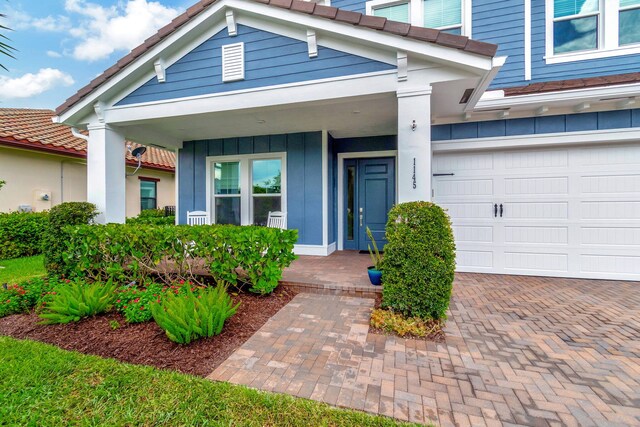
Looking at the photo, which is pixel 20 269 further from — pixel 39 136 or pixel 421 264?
pixel 421 264

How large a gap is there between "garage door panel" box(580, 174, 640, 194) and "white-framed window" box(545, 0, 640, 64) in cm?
206

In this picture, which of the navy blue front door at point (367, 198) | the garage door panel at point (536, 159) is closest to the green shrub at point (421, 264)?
the garage door panel at point (536, 159)

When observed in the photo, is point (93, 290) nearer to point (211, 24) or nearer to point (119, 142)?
point (119, 142)

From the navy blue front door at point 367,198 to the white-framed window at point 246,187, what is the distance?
1654 millimetres

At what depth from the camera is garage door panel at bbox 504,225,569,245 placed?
505 cm

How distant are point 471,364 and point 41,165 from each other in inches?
440

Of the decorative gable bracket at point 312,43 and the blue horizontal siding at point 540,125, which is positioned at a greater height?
the decorative gable bracket at point 312,43

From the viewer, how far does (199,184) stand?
736cm

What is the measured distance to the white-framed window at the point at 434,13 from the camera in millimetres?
5418

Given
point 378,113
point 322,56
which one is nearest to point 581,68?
point 378,113

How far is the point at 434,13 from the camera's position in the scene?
5.59 metres

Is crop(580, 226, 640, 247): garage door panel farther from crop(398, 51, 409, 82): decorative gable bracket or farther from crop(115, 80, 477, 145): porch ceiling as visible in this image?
crop(398, 51, 409, 82): decorative gable bracket

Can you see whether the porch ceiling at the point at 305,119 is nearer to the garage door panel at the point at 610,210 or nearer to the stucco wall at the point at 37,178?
the garage door panel at the point at 610,210

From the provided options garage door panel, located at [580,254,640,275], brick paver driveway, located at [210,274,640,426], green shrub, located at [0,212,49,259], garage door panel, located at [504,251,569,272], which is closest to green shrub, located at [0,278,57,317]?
brick paver driveway, located at [210,274,640,426]
